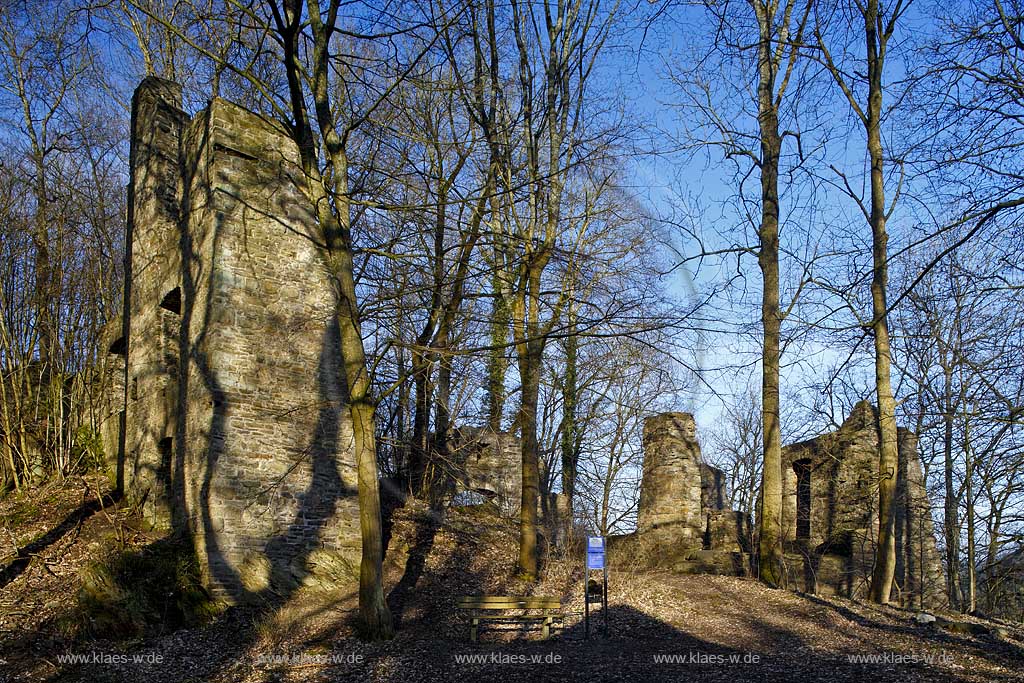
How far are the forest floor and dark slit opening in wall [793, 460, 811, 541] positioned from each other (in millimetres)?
6087

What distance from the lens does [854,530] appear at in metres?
16.6

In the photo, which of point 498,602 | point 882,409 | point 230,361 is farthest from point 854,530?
point 230,361

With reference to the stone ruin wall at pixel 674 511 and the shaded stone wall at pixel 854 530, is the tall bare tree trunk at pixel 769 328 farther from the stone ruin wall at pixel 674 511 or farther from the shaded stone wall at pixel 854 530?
the stone ruin wall at pixel 674 511

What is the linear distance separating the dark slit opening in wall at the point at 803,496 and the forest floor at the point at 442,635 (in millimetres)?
6087

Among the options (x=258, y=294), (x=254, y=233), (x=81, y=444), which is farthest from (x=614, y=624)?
(x=81, y=444)

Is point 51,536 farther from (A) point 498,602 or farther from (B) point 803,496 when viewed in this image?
(B) point 803,496

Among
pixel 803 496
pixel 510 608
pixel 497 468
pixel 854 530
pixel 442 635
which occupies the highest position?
pixel 497 468

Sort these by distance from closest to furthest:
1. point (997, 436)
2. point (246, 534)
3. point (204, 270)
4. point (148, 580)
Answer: point (997, 436) → point (148, 580) → point (246, 534) → point (204, 270)

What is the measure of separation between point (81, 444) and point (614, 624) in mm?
9897

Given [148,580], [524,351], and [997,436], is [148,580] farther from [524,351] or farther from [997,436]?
[997,436]

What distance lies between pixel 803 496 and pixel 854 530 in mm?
2223

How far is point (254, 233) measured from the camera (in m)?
11.9

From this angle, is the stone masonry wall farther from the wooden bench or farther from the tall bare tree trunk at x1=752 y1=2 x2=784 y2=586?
the wooden bench

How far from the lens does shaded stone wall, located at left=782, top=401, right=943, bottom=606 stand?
16.1 meters
